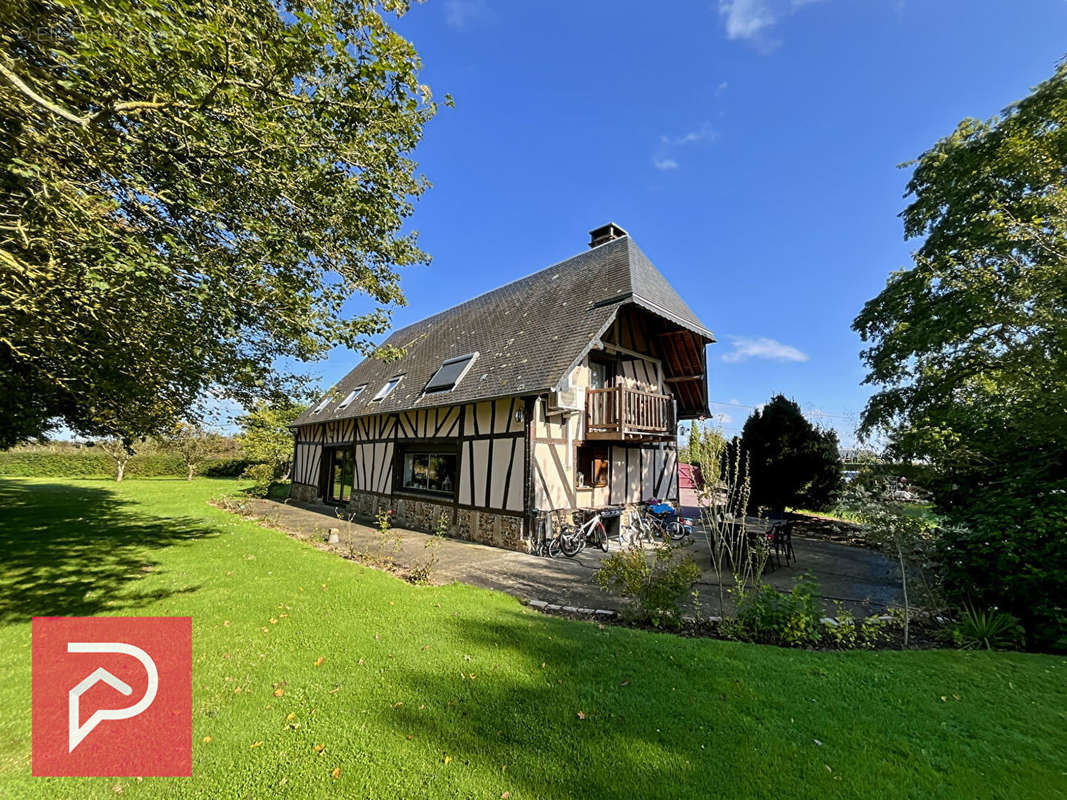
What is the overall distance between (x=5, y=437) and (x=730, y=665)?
47.5 ft

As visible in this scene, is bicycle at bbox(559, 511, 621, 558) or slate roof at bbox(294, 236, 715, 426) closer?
bicycle at bbox(559, 511, 621, 558)

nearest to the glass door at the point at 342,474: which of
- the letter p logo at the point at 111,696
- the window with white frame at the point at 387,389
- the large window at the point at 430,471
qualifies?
the window with white frame at the point at 387,389

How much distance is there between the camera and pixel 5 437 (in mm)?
9289

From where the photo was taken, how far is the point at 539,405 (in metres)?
9.48

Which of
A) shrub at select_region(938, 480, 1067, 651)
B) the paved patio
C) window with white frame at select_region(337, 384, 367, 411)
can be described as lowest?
the paved patio


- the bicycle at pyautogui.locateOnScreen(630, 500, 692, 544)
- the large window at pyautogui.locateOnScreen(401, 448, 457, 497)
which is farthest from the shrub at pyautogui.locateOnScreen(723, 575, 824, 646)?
the large window at pyautogui.locateOnScreen(401, 448, 457, 497)

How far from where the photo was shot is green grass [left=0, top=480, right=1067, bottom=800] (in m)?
2.40

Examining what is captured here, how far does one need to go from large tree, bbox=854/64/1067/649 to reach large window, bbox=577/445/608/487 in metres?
6.31

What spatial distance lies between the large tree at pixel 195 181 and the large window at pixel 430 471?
5.77 meters

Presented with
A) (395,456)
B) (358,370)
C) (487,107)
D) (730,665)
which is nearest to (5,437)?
(395,456)

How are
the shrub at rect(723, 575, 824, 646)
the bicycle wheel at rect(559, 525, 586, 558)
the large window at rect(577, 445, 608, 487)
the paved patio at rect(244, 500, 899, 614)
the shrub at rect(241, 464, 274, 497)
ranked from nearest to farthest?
1. the shrub at rect(723, 575, 824, 646)
2. the paved patio at rect(244, 500, 899, 614)
3. the bicycle wheel at rect(559, 525, 586, 558)
4. the large window at rect(577, 445, 608, 487)
5. the shrub at rect(241, 464, 274, 497)

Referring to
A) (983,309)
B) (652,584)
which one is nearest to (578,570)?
(652,584)

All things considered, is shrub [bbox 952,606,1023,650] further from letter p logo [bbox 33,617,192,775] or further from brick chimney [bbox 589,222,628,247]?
brick chimney [bbox 589,222,628,247]

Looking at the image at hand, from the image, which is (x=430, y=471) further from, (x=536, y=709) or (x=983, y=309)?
(x=983, y=309)
